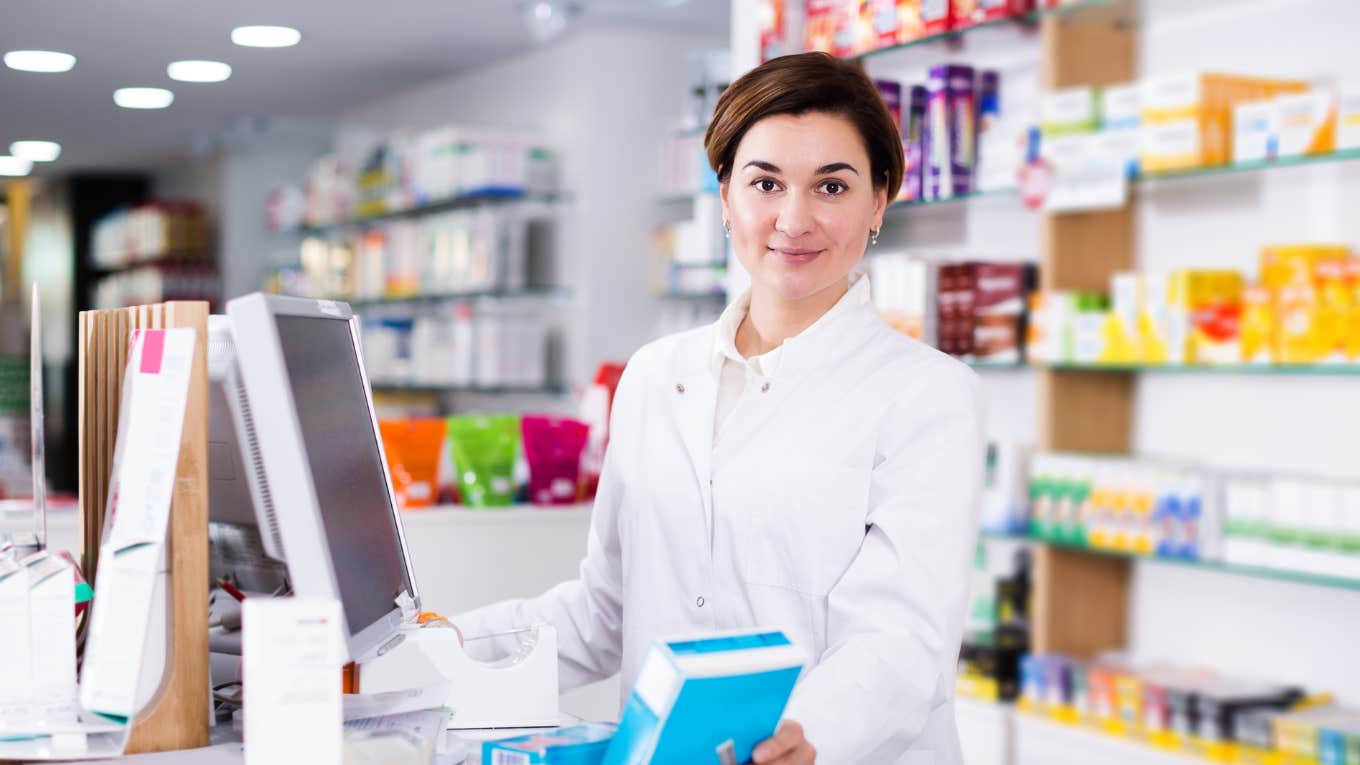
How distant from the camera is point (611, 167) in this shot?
21.3 feet

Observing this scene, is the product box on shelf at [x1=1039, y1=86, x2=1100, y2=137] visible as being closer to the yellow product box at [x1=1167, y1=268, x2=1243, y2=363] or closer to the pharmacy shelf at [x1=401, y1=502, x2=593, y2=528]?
the yellow product box at [x1=1167, y1=268, x2=1243, y2=363]

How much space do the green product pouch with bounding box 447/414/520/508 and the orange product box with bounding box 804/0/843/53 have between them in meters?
1.34

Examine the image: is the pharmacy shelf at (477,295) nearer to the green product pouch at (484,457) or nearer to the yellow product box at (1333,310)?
the green product pouch at (484,457)

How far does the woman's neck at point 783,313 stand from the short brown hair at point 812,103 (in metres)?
0.15

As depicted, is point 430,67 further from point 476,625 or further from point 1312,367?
point 476,625

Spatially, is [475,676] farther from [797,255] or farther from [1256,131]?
[1256,131]

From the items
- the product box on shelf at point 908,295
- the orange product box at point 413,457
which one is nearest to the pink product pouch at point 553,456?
the orange product box at point 413,457

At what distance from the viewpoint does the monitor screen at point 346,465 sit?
123cm

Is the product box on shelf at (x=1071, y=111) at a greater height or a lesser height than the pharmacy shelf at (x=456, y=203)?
lesser

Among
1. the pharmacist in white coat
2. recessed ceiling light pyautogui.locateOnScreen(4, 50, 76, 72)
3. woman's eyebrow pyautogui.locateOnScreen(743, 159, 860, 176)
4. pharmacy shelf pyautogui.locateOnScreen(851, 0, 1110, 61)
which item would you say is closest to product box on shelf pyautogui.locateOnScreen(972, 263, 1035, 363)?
pharmacy shelf pyautogui.locateOnScreen(851, 0, 1110, 61)

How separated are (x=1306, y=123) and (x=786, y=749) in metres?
2.34

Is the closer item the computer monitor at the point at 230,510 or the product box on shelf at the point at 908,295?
the computer monitor at the point at 230,510

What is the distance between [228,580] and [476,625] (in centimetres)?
31

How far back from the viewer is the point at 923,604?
5.11ft
